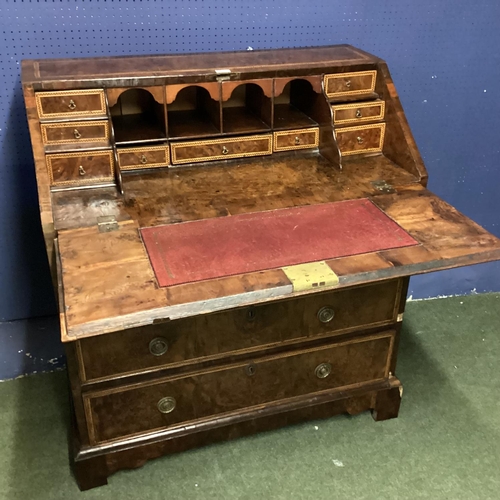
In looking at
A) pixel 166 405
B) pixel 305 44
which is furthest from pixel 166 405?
pixel 305 44

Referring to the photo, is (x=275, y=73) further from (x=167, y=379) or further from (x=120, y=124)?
(x=167, y=379)

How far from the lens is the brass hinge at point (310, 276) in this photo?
150 cm

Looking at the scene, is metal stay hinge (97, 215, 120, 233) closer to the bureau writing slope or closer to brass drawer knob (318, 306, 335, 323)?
the bureau writing slope

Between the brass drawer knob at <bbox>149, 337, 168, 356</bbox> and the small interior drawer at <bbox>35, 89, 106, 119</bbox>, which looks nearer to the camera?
the brass drawer knob at <bbox>149, 337, 168, 356</bbox>

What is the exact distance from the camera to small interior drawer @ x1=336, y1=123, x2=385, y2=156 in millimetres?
2160

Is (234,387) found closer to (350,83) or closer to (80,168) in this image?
(80,168)

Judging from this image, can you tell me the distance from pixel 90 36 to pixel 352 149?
3.45 ft

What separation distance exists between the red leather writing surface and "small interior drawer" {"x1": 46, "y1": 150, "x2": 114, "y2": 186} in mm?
342

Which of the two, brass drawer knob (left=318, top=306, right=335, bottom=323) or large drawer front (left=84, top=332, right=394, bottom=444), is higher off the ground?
brass drawer knob (left=318, top=306, right=335, bottom=323)

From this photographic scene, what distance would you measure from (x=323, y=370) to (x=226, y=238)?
0.64 m

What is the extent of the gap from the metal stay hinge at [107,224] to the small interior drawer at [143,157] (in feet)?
0.99

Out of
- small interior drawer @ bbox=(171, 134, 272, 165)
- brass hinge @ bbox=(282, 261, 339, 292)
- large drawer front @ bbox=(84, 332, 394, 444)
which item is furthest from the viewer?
small interior drawer @ bbox=(171, 134, 272, 165)

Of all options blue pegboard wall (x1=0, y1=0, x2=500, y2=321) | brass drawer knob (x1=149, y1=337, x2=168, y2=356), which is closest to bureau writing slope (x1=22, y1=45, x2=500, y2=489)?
brass drawer knob (x1=149, y1=337, x2=168, y2=356)

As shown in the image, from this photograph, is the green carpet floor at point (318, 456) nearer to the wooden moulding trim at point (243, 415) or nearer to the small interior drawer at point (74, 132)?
the wooden moulding trim at point (243, 415)
